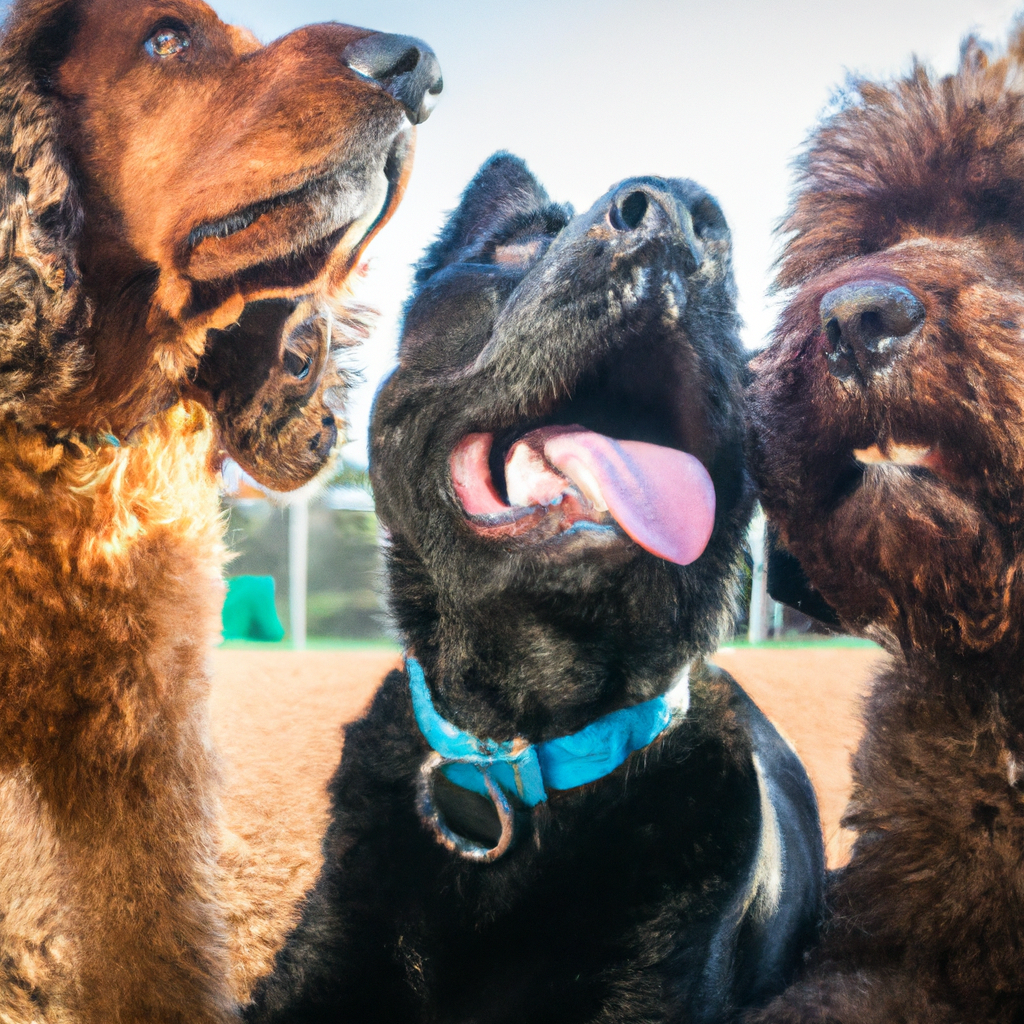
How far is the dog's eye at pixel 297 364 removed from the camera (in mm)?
1588

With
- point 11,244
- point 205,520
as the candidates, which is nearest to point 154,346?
point 11,244

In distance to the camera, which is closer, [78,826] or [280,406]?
[78,826]

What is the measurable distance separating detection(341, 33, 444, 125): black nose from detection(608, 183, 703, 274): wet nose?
36 centimetres

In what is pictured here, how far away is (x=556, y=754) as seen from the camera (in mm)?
1245

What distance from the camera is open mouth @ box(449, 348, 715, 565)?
1.10 metres

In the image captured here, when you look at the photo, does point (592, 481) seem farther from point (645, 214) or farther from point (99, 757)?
point (99, 757)

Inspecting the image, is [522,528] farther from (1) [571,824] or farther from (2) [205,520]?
(2) [205,520]

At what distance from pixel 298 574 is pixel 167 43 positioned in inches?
103

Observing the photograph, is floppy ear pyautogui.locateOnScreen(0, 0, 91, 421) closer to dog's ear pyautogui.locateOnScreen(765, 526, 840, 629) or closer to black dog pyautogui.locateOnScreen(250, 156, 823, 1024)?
black dog pyautogui.locateOnScreen(250, 156, 823, 1024)

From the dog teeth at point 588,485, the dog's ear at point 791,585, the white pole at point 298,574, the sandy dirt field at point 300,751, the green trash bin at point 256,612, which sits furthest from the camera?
the white pole at point 298,574

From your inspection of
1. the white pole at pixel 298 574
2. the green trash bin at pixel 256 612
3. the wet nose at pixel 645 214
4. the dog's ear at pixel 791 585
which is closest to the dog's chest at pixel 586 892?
the dog's ear at pixel 791 585

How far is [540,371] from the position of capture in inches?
46.2

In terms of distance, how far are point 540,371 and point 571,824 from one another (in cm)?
65

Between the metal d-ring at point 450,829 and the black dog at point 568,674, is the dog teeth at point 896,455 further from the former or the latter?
the metal d-ring at point 450,829
